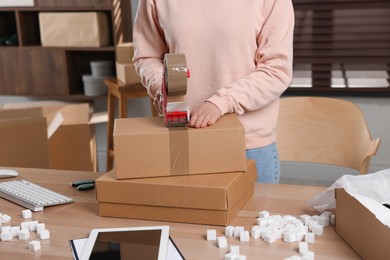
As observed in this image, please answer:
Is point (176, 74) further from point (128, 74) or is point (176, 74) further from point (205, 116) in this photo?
point (128, 74)

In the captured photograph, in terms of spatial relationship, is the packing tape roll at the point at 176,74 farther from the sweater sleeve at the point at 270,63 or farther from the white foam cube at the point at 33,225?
the white foam cube at the point at 33,225

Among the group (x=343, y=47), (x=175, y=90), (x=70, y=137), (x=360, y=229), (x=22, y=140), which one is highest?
(x=175, y=90)

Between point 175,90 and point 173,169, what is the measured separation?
6.9 inches

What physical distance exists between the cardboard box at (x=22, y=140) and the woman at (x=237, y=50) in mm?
920

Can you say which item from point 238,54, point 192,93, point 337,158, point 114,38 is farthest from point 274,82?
point 114,38

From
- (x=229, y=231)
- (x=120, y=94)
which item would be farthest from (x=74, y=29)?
(x=229, y=231)

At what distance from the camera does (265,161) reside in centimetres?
173

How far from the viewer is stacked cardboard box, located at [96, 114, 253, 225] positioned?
1.32 metres

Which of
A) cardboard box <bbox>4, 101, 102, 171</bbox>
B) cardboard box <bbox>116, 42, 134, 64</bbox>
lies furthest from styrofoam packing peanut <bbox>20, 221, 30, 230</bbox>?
cardboard box <bbox>116, 42, 134, 64</bbox>

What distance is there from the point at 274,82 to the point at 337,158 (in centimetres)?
54

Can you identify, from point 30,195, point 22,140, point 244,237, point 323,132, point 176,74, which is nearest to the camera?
point 244,237

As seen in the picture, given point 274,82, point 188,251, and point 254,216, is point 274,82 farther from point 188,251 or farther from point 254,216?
point 188,251

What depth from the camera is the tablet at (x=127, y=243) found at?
1133 mm

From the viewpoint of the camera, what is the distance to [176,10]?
65.0 inches
